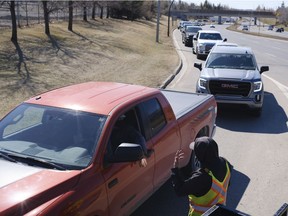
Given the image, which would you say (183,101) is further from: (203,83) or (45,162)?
(203,83)

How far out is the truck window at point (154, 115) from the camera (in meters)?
5.09

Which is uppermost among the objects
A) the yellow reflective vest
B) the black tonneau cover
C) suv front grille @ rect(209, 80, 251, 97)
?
the black tonneau cover

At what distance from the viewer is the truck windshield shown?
3979mm

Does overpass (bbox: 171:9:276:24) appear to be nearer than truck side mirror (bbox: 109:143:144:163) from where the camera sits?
No

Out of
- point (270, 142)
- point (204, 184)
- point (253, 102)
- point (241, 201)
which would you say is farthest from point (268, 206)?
point (253, 102)

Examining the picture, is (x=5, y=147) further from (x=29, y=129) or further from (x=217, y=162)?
(x=217, y=162)

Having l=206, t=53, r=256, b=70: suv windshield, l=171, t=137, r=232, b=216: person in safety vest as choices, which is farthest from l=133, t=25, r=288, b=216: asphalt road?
l=171, t=137, r=232, b=216: person in safety vest

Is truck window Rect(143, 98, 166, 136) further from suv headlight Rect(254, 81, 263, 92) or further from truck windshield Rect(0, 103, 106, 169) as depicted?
suv headlight Rect(254, 81, 263, 92)

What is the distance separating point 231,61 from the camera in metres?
12.6

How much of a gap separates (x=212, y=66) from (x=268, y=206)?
717 centimetres

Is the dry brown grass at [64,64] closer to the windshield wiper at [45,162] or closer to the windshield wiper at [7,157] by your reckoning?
the windshield wiper at [7,157]

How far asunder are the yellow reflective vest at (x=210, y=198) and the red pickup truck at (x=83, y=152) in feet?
2.50

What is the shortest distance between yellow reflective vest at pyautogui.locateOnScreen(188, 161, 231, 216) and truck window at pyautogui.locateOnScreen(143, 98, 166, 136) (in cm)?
132

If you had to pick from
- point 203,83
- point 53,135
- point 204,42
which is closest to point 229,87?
point 203,83
